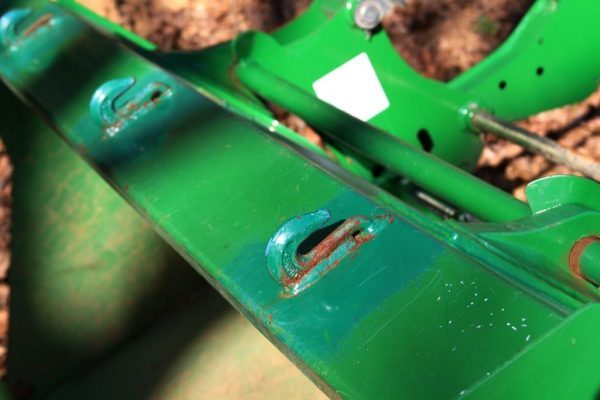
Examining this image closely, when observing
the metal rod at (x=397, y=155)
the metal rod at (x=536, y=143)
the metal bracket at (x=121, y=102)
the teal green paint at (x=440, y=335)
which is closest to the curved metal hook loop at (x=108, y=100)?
the metal bracket at (x=121, y=102)

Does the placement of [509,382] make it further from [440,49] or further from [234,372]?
[440,49]

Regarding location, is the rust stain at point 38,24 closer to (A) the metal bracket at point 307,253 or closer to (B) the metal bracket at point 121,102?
(B) the metal bracket at point 121,102

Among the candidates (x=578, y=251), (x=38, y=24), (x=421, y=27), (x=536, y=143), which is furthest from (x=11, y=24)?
(x=421, y=27)

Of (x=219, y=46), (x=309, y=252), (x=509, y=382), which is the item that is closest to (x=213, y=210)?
(x=309, y=252)

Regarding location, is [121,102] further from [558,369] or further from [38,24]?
[558,369]

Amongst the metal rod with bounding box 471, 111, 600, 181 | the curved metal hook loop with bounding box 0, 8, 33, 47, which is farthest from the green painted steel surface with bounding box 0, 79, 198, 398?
the metal rod with bounding box 471, 111, 600, 181

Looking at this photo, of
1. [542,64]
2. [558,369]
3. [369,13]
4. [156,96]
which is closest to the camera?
[558,369]
